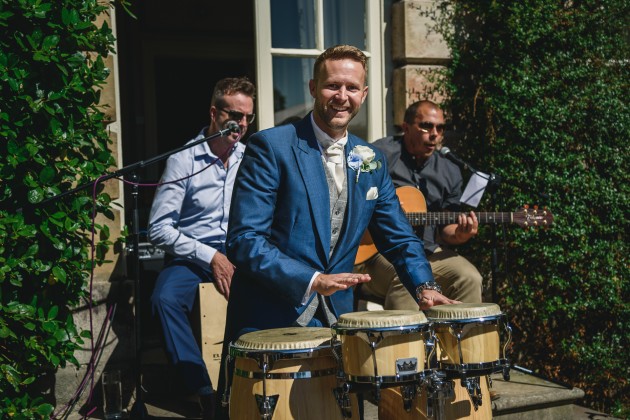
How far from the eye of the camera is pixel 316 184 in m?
3.01

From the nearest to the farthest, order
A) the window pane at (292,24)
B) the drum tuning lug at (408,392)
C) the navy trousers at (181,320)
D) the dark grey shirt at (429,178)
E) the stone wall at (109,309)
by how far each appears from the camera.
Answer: the drum tuning lug at (408,392) → the navy trousers at (181,320) → the stone wall at (109,309) → the dark grey shirt at (429,178) → the window pane at (292,24)

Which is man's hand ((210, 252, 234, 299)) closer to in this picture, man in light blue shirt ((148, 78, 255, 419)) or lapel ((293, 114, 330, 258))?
man in light blue shirt ((148, 78, 255, 419))

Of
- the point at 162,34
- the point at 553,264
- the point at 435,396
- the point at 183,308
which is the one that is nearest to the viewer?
the point at 435,396

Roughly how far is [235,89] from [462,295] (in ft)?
6.15

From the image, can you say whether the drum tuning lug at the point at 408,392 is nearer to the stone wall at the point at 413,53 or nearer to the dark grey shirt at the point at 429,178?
the dark grey shirt at the point at 429,178

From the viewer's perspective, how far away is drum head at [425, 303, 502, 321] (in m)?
3.09

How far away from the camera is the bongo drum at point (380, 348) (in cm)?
262

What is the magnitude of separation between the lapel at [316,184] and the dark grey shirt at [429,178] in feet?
6.80

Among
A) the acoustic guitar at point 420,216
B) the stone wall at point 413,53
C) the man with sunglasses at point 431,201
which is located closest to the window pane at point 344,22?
the stone wall at point 413,53

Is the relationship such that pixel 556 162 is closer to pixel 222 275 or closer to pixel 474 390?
pixel 222 275

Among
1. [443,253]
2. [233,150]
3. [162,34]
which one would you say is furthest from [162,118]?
[443,253]

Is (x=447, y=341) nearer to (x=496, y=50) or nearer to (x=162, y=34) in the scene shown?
(x=496, y=50)

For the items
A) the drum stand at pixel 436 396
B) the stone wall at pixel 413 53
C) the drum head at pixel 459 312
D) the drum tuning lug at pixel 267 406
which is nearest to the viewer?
the drum tuning lug at pixel 267 406

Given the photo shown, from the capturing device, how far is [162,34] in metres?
7.79
